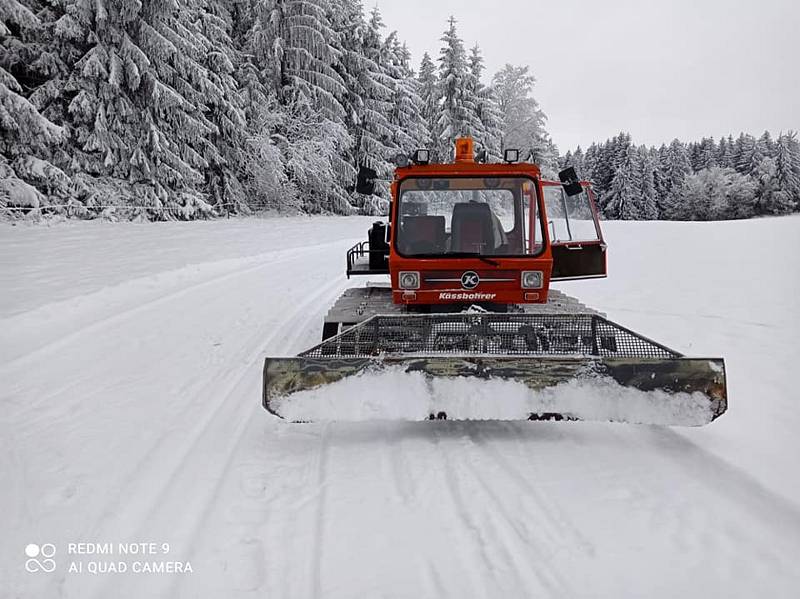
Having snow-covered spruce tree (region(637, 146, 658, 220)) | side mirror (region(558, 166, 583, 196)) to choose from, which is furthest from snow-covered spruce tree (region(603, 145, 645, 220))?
side mirror (region(558, 166, 583, 196))

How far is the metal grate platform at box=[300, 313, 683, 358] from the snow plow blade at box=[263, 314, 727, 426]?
0.24m

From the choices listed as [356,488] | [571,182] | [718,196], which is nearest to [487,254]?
[571,182]

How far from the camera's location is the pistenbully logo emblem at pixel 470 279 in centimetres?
518

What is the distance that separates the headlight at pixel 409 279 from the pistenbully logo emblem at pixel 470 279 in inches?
17.0

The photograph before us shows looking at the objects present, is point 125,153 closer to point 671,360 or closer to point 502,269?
point 502,269

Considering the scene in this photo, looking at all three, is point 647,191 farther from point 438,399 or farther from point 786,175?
point 438,399

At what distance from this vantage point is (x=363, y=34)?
39.8 meters

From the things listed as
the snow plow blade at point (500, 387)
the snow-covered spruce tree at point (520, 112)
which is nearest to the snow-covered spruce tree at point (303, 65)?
the snow-covered spruce tree at point (520, 112)

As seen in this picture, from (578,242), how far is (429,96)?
45319 millimetres

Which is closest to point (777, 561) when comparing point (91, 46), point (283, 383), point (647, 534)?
point (647, 534)

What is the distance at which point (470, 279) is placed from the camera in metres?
5.18

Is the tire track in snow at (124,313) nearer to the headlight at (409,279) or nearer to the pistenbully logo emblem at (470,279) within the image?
the headlight at (409,279)

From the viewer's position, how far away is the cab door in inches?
239

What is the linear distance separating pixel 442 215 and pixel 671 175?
276 feet
